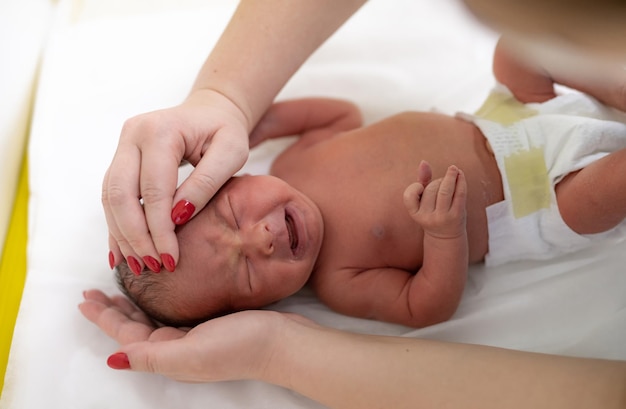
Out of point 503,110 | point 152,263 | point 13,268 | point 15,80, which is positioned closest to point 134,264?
point 152,263

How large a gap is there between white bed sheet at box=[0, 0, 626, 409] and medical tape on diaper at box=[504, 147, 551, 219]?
0.15 meters

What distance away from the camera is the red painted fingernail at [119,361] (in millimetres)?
1123

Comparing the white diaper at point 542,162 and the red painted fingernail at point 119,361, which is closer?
the red painted fingernail at point 119,361

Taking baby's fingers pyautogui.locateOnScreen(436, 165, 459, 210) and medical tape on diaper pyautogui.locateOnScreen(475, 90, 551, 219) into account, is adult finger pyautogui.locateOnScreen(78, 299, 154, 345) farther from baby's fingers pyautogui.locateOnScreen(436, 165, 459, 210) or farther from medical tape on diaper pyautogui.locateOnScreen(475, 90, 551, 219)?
medical tape on diaper pyautogui.locateOnScreen(475, 90, 551, 219)

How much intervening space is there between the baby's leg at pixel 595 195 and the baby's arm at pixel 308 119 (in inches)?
23.8

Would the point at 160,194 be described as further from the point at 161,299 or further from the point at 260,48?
the point at 260,48

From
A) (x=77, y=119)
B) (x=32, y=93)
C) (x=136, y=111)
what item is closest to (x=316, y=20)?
(x=136, y=111)

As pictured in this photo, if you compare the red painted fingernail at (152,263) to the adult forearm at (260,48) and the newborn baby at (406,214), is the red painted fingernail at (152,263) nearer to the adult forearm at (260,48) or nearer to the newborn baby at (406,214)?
the newborn baby at (406,214)

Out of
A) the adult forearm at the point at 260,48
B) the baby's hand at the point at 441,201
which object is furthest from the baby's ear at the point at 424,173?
the adult forearm at the point at 260,48

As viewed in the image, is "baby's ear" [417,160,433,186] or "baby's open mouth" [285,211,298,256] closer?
"baby's ear" [417,160,433,186]

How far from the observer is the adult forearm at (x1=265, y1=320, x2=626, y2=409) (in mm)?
926

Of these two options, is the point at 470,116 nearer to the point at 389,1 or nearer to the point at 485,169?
the point at 485,169

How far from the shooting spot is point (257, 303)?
4.25 feet

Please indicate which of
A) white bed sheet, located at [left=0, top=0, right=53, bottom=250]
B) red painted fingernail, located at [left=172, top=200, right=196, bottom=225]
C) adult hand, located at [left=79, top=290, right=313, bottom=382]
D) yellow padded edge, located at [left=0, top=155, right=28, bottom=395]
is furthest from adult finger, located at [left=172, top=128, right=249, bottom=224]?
white bed sheet, located at [left=0, top=0, right=53, bottom=250]
